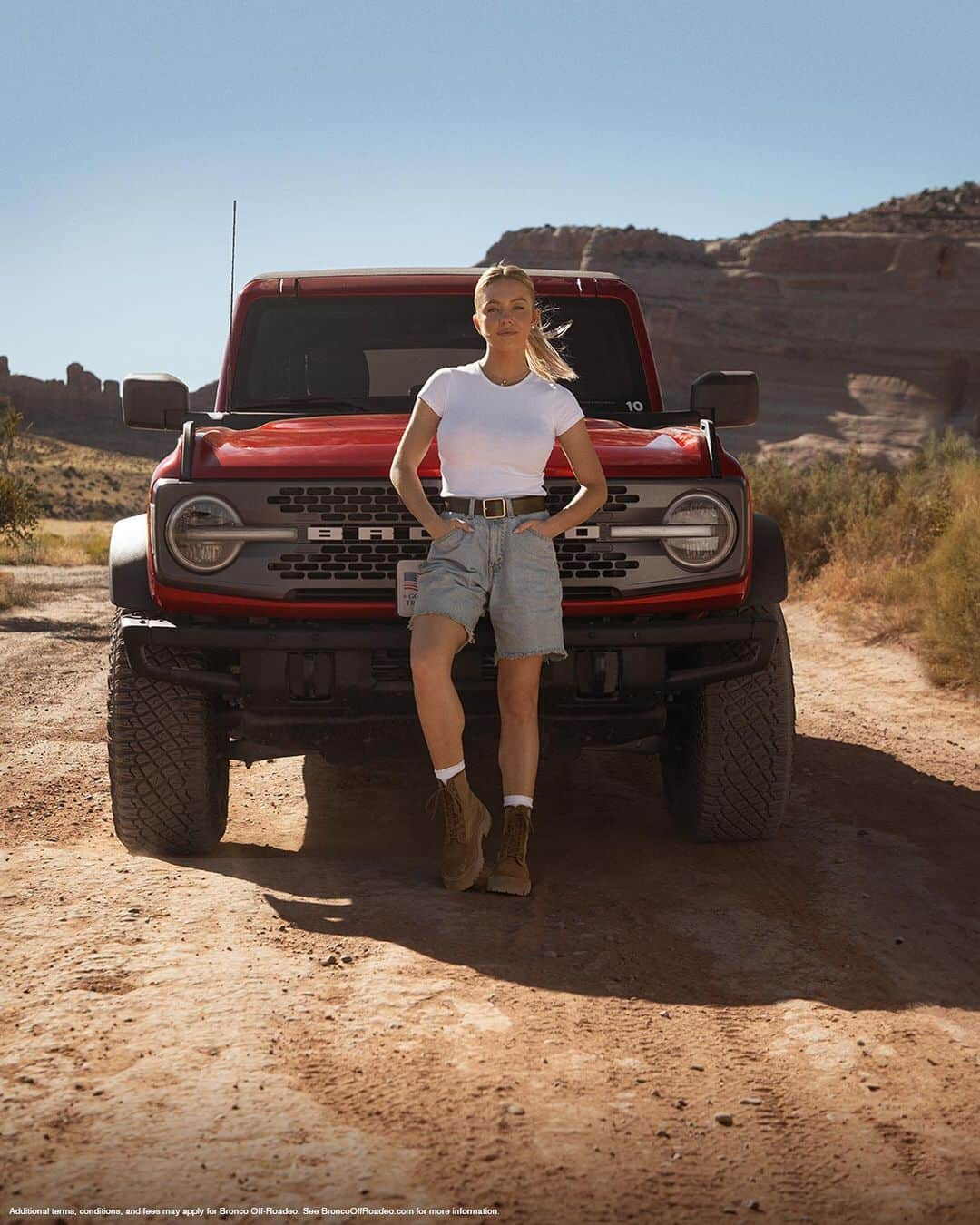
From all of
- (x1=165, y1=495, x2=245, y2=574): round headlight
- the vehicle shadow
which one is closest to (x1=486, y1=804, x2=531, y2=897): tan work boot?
the vehicle shadow

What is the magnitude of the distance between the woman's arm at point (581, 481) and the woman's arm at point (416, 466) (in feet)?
0.86

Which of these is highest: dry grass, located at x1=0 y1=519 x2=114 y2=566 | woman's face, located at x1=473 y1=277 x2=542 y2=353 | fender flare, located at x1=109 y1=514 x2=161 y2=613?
woman's face, located at x1=473 y1=277 x2=542 y2=353

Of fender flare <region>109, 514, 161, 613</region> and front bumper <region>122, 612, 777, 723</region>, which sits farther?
fender flare <region>109, 514, 161, 613</region>

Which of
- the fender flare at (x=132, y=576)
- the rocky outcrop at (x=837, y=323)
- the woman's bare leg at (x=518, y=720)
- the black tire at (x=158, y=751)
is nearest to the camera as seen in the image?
the woman's bare leg at (x=518, y=720)

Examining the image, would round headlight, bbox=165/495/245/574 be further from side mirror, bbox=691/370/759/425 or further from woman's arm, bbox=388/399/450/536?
side mirror, bbox=691/370/759/425

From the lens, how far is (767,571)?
14.7ft

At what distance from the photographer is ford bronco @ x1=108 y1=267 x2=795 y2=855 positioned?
13.8 feet

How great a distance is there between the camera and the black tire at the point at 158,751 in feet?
14.8

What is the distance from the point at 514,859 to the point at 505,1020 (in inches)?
43.3

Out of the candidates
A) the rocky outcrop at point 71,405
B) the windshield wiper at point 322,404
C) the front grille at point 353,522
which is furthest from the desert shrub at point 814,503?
the rocky outcrop at point 71,405

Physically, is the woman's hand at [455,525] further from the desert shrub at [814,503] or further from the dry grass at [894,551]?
the desert shrub at [814,503]

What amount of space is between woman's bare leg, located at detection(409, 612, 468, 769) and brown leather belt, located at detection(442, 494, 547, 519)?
1.06 ft

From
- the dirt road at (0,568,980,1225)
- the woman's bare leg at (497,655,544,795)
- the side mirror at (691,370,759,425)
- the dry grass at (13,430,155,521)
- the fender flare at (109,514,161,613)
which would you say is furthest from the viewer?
the dry grass at (13,430,155,521)

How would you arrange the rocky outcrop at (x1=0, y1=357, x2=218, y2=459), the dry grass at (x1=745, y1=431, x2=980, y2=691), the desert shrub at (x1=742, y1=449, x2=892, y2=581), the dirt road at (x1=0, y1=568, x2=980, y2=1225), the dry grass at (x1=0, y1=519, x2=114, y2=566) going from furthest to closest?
the rocky outcrop at (x1=0, y1=357, x2=218, y2=459) < the dry grass at (x1=0, y1=519, x2=114, y2=566) < the desert shrub at (x1=742, y1=449, x2=892, y2=581) < the dry grass at (x1=745, y1=431, x2=980, y2=691) < the dirt road at (x1=0, y1=568, x2=980, y2=1225)
